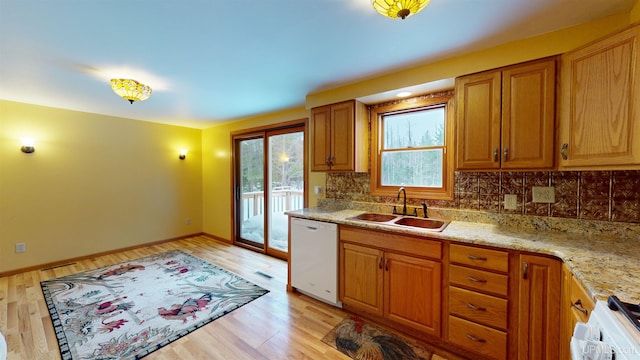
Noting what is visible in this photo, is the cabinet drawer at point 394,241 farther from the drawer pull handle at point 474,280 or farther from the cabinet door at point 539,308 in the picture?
the cabinet door at point 539,308

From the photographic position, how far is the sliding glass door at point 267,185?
12.4 feet

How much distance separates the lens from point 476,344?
5.56 ft

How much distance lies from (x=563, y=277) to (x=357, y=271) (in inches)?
54.5

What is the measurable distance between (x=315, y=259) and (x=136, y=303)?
1868mm

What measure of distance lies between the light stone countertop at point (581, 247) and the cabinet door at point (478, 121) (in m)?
0.52

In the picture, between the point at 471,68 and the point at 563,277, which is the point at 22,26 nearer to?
the point at 471,68

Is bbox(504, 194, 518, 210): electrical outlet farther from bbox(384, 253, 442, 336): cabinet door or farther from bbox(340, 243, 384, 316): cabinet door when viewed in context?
bbox(340, 243, 384, 316): cabinet door

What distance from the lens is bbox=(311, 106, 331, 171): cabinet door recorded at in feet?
9.10

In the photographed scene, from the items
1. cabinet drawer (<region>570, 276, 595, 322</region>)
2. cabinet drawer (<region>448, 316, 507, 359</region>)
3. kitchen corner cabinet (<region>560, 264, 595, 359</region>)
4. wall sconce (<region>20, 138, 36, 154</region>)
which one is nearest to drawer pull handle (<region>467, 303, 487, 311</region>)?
cabinet drawer (<region>448, 316, 507, 359</region>)

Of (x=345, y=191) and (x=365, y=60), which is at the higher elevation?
(x=365, y=60)

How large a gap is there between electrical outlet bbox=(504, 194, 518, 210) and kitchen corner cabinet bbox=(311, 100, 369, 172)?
1.29m

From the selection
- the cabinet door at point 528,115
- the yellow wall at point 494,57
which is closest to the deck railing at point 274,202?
the yellow wall at point 494,57

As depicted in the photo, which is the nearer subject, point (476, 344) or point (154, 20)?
point (154, 20)

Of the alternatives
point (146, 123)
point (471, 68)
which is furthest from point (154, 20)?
point (146, 123)
